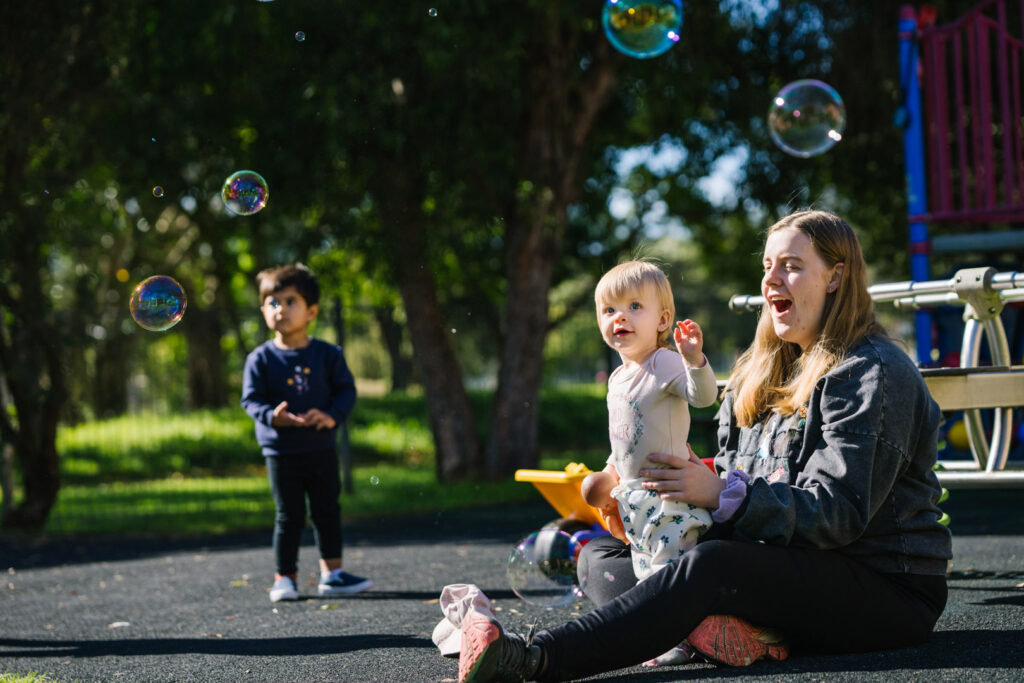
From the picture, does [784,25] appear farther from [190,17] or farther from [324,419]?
[324,419]

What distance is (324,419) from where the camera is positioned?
514cm

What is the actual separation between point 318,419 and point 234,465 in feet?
35.3

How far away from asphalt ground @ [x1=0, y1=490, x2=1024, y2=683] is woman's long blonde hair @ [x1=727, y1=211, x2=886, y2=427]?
0.72 meters

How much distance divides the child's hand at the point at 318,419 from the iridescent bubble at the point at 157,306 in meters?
1.44

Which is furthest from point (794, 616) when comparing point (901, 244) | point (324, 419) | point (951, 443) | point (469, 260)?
point (901, 244)

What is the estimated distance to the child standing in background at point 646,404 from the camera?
2943 millimetres

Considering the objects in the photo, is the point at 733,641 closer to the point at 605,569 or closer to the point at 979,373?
the point at 605,569

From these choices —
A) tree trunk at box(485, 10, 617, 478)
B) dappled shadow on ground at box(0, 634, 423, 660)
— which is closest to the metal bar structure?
dappled shadow on ground at box(0, 634, 423, 660)

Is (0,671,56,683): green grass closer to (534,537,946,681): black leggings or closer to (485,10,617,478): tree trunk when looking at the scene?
(534,537,946,681): black leggings

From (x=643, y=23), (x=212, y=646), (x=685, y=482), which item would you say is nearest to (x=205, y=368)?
(x=643, y=23)

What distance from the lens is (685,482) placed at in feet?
9.32

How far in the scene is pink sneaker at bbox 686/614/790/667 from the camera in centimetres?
296

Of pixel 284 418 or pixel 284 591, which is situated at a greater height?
pixel 284 418

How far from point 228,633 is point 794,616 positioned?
2318mm
